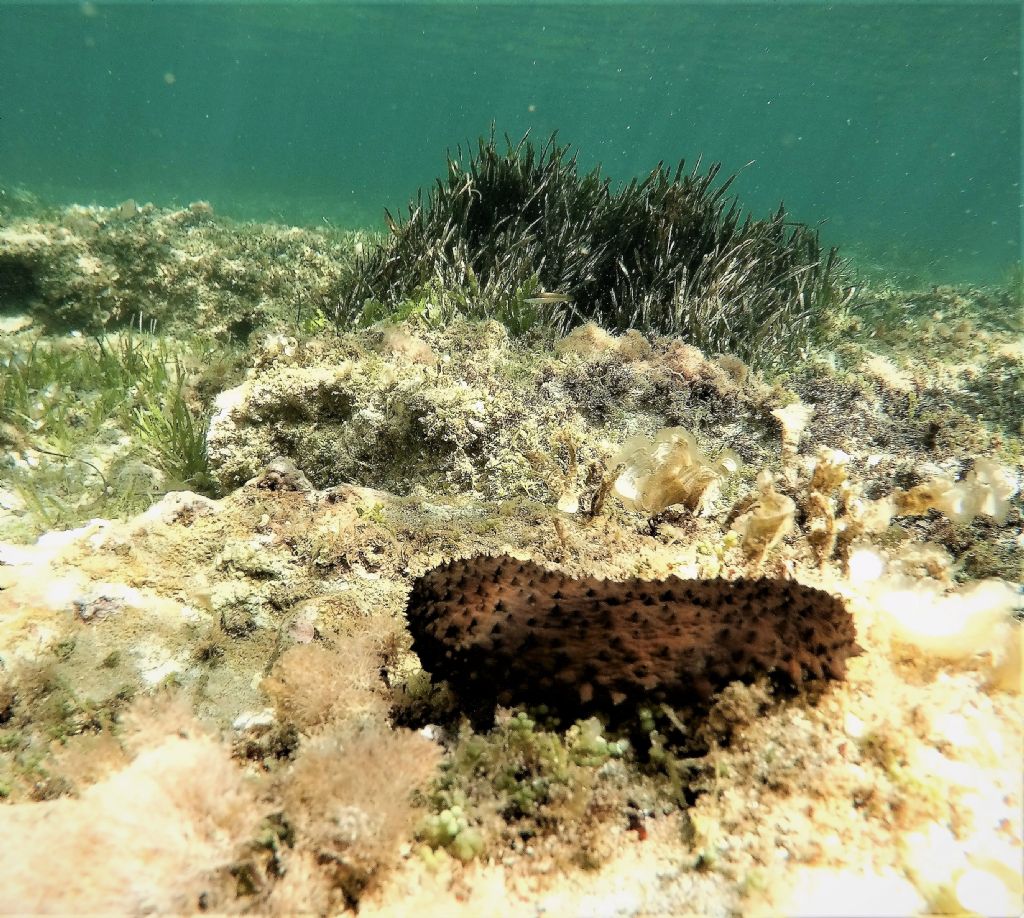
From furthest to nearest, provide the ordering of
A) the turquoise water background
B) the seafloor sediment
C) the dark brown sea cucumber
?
the turquoise water background, the dark brown sea cucumber, the seafloor sediment

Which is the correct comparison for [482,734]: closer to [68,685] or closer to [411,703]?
[411,703]

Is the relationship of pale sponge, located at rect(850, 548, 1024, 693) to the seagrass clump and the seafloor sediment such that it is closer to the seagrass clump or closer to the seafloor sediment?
the seafloor sediment

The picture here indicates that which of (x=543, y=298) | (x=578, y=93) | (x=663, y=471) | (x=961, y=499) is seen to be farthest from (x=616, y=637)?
(x=578, y=93)

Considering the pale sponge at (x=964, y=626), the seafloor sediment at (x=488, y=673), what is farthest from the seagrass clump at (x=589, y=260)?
the pale sponge at (x=964, y=626)

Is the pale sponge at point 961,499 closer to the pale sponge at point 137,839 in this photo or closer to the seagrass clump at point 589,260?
the seagrass clump at point 589,260

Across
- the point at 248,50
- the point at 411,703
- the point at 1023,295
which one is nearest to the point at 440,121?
the point at 248,50

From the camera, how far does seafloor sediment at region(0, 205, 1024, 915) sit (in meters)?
1.46

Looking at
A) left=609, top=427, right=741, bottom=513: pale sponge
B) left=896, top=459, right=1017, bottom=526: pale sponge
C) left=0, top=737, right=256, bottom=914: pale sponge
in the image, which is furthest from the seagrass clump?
left=0, top=737, right=256, bottom=914: pale sponge

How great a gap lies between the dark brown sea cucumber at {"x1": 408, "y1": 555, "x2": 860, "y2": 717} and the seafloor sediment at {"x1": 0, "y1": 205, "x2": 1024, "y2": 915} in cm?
9

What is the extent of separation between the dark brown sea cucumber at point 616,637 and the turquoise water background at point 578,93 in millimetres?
8396

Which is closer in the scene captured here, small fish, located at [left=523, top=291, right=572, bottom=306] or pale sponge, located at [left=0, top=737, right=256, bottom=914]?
pale sponge, located at [left=0, top=737, right=256, bottom=914]

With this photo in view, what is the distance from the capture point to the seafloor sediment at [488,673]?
4.78ft

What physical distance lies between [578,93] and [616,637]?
10618 centimetres

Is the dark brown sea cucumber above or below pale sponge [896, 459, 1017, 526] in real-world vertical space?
→ below
